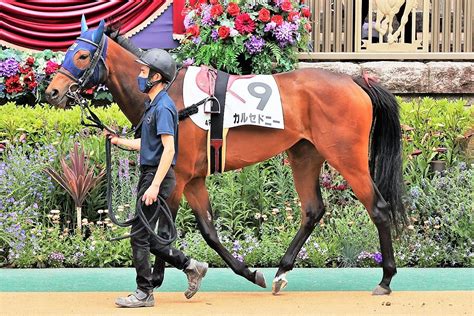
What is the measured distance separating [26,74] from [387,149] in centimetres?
489

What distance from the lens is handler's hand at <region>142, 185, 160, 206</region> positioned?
7.77 meters

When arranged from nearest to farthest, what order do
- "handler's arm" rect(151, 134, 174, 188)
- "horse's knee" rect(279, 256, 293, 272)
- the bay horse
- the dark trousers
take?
"handler's arm" rect(151, 134, 174, 188) < the dark trousers < the bay horse < "horse's knee" rect(279, 256, 293, 272)

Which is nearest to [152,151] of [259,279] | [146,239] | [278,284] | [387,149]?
[146,239]

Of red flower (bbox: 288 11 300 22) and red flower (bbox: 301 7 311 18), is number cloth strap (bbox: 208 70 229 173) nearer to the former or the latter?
red flower (bbox: 288 11 300 22)

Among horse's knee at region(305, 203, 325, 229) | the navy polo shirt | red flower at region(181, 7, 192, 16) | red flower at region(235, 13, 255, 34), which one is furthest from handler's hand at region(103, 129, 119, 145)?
red flower at region(181, 7, 192, 16)

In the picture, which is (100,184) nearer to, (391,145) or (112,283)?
(112,283)

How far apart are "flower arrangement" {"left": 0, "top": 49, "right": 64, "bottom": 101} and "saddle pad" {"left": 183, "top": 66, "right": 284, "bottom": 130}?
3971 millimetres

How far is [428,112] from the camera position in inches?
461

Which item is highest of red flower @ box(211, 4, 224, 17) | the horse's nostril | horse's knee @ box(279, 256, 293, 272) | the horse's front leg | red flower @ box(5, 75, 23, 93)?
red flower @ box(211, 4, 224, 17)

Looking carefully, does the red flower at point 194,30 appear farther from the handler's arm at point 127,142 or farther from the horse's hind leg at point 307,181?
the handler's arm at point 127,142

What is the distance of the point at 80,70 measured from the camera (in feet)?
27.8

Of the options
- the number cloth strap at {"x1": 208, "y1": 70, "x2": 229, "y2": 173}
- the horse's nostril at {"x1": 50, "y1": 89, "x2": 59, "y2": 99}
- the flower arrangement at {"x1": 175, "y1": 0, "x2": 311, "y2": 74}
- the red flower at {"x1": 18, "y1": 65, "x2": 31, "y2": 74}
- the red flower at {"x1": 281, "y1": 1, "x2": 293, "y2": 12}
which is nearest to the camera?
the horse's nostril at {"x1": 50, "y1": 89, "x2": 59, "y2": 99}

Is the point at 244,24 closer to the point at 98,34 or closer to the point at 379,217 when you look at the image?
the point at 98,34

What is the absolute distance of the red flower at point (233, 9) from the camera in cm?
1198
